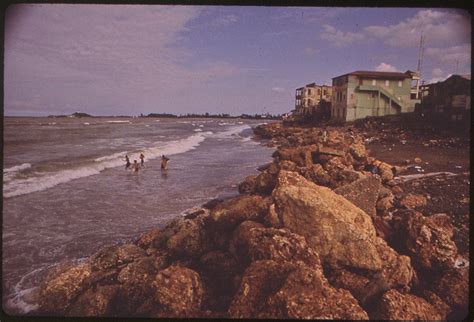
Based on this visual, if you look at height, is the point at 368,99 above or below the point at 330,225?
above

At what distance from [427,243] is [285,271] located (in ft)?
7.48

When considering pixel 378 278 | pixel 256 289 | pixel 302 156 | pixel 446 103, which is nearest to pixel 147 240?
pixel 256 289

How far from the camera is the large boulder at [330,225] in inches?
173

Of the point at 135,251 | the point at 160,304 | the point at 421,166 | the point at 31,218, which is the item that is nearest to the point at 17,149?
the point at 31,218

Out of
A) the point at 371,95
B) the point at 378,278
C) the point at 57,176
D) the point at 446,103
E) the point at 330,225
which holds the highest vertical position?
the point at 371,95

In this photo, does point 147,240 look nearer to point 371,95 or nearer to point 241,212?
point 241,212

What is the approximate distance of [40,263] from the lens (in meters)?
5.85

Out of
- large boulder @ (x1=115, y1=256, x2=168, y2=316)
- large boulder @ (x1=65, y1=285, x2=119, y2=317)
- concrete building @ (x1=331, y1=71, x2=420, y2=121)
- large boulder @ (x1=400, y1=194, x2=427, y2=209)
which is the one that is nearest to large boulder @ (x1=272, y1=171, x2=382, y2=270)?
large boulder @ (x1=115, y1=256, x2=168, y2=316)

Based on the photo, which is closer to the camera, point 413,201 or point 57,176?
point 413,201

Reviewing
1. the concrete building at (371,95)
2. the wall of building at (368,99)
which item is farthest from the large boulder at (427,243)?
the wall of building at (368,99)

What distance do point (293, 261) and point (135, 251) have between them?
289cm

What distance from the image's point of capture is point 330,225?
4.52 metres

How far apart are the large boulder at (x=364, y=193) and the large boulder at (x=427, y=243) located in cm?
72

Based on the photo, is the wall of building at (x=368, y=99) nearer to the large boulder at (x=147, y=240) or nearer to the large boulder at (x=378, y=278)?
the large boulder at (x=378, y=278)
